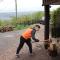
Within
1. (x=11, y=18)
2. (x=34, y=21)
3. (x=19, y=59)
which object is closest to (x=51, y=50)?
(x=19, y=59)

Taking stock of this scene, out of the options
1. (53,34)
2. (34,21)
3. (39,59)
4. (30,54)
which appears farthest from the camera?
(34,21)

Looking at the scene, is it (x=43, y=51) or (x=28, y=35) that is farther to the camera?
(x=43, y=51)

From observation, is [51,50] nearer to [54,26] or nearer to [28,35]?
[28,35]

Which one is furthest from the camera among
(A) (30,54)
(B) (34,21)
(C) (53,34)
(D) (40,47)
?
(B) (34,21)

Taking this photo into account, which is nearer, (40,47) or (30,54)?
(30,54)

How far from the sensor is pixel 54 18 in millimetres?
15297

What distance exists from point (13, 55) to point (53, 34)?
4.23 metres

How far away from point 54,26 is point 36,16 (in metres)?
9.00

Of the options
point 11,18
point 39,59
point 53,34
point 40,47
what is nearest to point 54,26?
point 53,34

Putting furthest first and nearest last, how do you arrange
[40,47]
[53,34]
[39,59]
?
[53,34] < [40,47] < [39,59]

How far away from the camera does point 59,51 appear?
1157cm

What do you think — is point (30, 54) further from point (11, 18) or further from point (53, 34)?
point (11, 18)

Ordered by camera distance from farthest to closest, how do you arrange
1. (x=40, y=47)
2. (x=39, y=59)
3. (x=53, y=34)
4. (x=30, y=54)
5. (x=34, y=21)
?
(x=34, y=21), (x=53, y=34), (x=40, y=47), (x=30, y=54), (x=39, y=59)

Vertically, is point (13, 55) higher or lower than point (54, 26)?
lower
